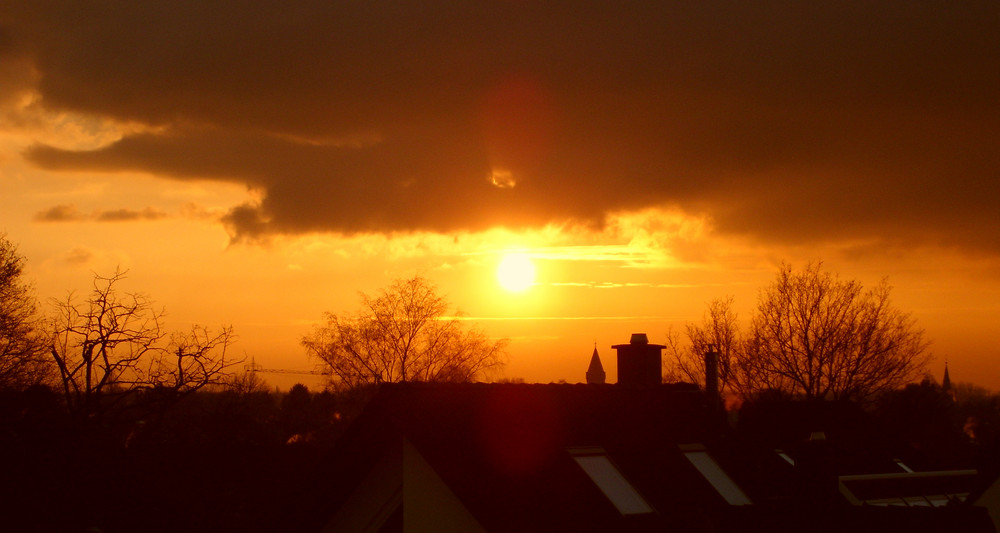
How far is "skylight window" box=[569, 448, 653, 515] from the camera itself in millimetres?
18828

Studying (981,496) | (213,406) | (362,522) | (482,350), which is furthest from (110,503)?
(482,350)

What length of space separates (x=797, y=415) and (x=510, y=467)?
67.1 ft

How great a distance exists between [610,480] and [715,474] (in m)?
3.86

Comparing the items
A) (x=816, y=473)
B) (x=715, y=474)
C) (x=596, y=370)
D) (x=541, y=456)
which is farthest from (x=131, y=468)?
(x=596, y=370)

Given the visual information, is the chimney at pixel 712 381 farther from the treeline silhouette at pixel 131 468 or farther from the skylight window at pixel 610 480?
the treeline silhouette at pixel 131 468

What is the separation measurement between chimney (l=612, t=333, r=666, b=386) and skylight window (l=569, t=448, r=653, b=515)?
7.51m

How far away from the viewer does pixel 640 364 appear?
2773 cm

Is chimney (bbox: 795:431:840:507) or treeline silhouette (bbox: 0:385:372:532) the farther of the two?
treeline silhouette (bbox: 0:385:372:532)

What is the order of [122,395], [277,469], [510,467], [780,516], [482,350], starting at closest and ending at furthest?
[780,516], [510,467], [122,395], [277,469], [482,350]

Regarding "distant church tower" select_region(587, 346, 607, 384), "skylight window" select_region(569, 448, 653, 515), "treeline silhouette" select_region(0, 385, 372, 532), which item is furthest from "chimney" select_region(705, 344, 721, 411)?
"distant church tower" select_region(587, 346, 607, 384)

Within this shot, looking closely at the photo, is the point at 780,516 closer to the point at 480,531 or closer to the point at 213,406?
the point at 480,531

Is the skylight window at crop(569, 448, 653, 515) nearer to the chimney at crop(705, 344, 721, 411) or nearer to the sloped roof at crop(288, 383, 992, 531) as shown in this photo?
the sloped roof at crop(288, 383, 992, 531)

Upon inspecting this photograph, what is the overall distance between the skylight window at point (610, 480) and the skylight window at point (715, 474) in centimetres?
275

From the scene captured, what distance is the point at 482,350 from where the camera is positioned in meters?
69.7
